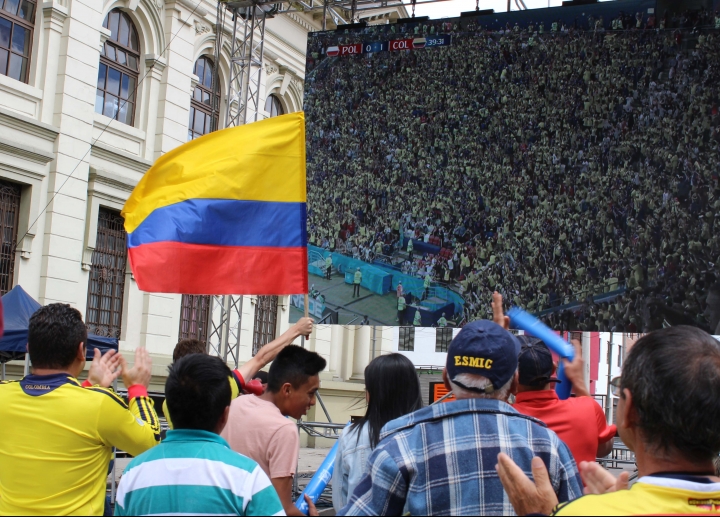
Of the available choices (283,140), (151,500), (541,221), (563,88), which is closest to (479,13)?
(563,88)

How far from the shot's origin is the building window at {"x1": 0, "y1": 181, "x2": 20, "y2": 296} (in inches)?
552

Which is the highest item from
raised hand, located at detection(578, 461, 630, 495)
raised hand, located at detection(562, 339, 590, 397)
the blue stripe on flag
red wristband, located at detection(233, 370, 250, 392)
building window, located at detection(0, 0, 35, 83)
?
building window, located at detection(0, 0, 35, 83)

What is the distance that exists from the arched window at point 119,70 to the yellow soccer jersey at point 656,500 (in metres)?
15.6

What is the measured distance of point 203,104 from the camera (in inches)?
742

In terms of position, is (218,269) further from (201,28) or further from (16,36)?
(201,28)

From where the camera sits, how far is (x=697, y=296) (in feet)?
40.7

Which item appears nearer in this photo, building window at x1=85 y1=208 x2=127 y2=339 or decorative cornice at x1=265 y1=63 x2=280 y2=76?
building window at x1=85 y1=208 x2=127 y2=339

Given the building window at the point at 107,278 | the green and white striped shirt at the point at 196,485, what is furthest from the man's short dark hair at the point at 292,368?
the building window at the point at 107,278

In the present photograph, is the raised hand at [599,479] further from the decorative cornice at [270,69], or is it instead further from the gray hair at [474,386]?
the decorative cornice at [270,69]

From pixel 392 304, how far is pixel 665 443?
12.5 meters

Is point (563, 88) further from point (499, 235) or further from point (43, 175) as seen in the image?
point (43, 175)

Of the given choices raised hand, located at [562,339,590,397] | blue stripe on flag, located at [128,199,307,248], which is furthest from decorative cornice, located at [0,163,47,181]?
raised hand, located at [562,339,590,397]

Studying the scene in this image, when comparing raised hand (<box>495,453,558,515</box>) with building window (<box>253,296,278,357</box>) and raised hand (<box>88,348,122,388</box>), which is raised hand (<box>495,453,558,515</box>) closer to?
raised hand (<box>88,348,122,388</box>)

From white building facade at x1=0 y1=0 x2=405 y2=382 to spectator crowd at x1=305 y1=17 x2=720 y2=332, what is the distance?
13.3 ft
